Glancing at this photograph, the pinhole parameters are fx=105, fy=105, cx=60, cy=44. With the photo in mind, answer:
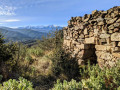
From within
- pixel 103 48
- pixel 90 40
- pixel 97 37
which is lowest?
pixel 103 48

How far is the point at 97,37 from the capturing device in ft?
12.9

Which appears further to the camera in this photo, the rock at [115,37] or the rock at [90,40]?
the rock at [90,40]

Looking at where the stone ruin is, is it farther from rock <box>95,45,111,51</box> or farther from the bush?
the bush

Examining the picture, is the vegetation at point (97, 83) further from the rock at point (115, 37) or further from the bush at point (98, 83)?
the rock at point (115, 37)

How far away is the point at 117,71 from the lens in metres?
2.81

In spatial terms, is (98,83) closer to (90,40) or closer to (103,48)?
(103,48)

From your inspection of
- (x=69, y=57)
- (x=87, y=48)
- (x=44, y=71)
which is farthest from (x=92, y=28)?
(x=44, y=71)

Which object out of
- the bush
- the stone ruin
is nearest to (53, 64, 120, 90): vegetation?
the bush

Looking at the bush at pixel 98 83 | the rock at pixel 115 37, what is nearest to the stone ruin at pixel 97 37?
the rock at pixel 115 37

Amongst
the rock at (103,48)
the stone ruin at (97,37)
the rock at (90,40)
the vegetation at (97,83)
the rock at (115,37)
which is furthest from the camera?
the rock at (90,40)

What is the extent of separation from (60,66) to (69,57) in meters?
0.64

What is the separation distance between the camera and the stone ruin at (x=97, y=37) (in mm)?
3382

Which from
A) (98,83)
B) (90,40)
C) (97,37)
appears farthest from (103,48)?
(98,83)

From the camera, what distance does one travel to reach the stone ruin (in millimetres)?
3382
